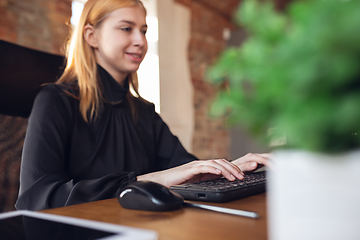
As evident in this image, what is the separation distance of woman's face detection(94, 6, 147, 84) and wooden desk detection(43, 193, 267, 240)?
84 centimetres

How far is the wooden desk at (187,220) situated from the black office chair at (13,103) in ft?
1.86

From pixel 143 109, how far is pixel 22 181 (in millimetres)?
680

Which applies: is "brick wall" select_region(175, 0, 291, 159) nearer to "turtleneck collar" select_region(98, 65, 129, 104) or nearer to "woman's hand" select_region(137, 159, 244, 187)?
"turtleneck collar" select_region(98, 65, 129, 104)

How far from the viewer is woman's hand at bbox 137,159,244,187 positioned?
757 mm

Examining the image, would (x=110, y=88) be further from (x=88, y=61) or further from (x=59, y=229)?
(x=59, y=229)

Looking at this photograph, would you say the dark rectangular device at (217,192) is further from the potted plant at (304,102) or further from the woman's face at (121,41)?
the woman's face at (121,41)

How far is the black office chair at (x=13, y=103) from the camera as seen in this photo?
101 centimetres

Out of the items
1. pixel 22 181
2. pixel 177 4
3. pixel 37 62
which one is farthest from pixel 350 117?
pixel 177 4

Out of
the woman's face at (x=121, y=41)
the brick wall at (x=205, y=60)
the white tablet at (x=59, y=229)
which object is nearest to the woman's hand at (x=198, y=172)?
the white tablet at (x=59, y=229)

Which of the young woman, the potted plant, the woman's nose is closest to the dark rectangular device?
the young woman

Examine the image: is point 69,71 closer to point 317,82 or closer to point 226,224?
point 226,224

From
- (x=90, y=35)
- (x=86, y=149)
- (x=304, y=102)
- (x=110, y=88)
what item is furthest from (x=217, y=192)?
(x=90, y=35)

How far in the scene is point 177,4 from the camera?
362cm

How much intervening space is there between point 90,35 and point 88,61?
0.40ft
